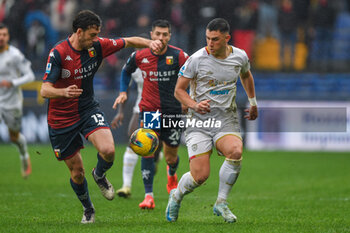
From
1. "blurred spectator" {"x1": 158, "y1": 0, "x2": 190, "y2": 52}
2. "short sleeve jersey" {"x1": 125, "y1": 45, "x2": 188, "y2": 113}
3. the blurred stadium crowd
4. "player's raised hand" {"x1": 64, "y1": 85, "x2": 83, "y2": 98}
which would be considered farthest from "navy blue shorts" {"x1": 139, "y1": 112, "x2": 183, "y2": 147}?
the blurred stadium crowd

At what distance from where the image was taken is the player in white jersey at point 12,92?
40.0ft

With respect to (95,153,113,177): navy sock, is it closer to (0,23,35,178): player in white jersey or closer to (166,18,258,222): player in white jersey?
(166,18,258,222): player in white jersey

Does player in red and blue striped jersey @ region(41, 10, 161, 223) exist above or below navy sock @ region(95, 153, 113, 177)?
above

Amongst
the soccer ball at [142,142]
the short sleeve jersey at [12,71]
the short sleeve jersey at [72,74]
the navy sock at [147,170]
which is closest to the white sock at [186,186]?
the soccer ball at [142,142]

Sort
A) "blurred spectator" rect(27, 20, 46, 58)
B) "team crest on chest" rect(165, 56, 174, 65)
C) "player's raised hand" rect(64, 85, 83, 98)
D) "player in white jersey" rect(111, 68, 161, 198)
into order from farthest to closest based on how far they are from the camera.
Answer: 1. "blurred spectator" rect(27, 20, 46, 58)
2. "player in white jersey" rect(111, 68, 161, 198)
3. "team crest on chest" rect(165, 56, 174, 65)
4. "player's raised hand" rect(64, 85, 83, 98)

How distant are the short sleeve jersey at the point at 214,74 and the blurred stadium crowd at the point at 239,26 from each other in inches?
449

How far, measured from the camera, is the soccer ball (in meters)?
7.59

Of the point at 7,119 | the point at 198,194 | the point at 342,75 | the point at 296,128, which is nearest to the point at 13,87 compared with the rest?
the point at 7,119

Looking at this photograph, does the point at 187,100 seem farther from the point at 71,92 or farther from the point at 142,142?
the point at 71,92

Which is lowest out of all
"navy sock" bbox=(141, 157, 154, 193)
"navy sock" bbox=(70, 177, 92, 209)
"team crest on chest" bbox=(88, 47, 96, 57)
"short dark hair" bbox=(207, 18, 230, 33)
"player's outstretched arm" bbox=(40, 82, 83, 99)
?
"navy sock" bbox=(141, 157, 154, 193)

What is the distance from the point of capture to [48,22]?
64.2 feet

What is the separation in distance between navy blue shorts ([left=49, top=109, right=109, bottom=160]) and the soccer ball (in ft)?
1.30

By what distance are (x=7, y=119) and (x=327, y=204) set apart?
6.65 meters

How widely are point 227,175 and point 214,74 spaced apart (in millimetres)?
1193
